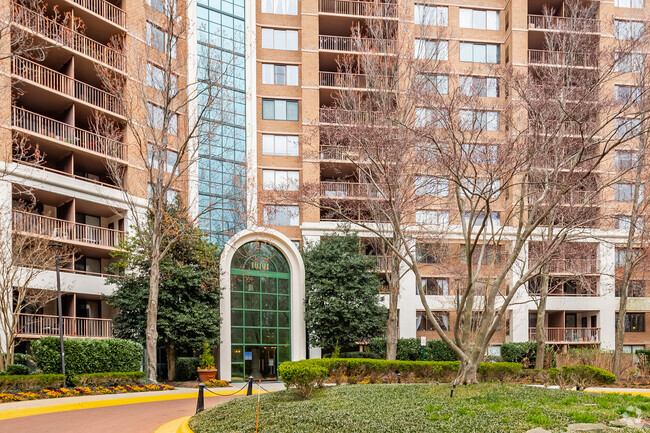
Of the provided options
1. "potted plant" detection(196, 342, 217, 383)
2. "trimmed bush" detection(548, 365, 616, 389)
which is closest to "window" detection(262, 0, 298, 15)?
"potted plant" detection(196, 342, 217, 383)

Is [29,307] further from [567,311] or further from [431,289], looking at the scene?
[567,311]

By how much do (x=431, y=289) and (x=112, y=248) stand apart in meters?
21.8

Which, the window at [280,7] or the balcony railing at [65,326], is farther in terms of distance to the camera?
the window at [280,7]

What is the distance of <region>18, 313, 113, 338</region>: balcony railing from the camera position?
30.8 meters

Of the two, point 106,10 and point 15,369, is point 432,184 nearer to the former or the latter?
point 15,369

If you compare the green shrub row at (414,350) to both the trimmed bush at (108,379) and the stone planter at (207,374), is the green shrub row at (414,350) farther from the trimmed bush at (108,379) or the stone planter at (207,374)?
the trimmed bush at (108,379)

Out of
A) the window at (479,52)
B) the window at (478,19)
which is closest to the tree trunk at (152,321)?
the window at (479,52)

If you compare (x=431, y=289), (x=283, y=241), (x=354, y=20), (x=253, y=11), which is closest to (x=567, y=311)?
(x=431, y=289)

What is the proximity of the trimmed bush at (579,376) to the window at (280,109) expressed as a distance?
97.5 ft

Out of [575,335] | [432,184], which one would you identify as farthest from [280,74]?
[575,335]

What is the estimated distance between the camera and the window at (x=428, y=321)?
1702 inches

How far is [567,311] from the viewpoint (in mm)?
45938

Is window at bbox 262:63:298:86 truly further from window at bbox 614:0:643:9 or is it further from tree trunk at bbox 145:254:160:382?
window at bbox 614:0:643:9

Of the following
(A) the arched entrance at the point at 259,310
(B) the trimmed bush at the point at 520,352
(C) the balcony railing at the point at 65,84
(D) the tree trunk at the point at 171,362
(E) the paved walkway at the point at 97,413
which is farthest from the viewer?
(B) the trimmed bush at the point at 520,352
